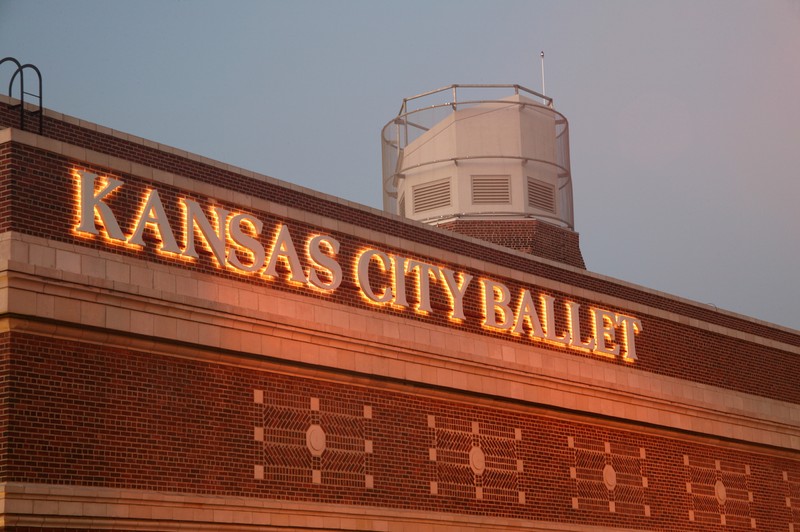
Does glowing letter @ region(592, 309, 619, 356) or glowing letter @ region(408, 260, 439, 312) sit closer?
glowing letter @ region(408, 260, 439, 312)

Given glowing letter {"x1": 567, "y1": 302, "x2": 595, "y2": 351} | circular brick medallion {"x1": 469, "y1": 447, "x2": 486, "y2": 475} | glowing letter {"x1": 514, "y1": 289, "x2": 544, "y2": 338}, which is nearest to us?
circular brick medallion {"x1": 469, "y1": 447, "x2": 486, "y2": 475}

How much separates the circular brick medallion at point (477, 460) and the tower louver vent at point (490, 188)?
10720mm

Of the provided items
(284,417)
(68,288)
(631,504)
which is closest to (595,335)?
(631,504)

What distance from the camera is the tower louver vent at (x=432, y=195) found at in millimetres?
36844

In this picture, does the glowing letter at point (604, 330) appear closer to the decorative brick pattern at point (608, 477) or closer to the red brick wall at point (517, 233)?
the decorative brick pattern at point (608, 477)

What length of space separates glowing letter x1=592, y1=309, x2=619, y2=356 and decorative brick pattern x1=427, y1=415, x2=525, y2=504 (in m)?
3.86

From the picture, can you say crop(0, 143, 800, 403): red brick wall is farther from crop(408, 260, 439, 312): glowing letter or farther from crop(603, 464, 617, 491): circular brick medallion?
crop(603, 464, 617, 491): circular brick medallion

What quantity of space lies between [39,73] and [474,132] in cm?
1739

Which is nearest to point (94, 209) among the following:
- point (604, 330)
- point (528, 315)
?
point (528, 315)

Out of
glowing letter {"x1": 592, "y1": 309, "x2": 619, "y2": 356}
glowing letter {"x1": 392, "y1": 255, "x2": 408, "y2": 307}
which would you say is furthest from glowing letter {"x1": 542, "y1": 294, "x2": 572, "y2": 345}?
glowing letter {"x1": 392, "y1": 255, "x2": 408, "y2": 307}

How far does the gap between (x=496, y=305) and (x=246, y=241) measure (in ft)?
23.6

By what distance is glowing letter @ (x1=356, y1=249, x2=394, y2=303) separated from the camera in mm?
25422

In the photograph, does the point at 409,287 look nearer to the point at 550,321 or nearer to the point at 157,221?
the point at 550,321

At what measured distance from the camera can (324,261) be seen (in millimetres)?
24734
